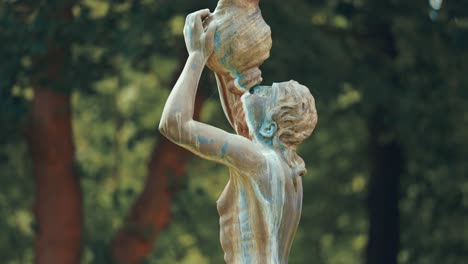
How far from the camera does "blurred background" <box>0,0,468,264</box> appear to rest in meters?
18.4

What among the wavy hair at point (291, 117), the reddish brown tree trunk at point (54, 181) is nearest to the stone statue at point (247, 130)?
the wavy hair at point (291, 117)

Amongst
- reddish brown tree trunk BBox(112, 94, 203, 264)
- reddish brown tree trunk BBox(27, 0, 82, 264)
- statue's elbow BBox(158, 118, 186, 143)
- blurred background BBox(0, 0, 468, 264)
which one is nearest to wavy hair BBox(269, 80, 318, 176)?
statue's elbow BBox(158, 118, 186, 143)

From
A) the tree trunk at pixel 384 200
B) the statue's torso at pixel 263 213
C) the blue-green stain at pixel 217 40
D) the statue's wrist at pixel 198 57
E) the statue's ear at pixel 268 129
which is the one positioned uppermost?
the blue-green stain at pixel 217 40

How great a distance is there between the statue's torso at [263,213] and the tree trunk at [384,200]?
1397 centimetres

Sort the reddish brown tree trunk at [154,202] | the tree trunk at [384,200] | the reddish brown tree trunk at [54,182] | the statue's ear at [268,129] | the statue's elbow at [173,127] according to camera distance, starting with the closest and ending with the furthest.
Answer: the statue's elbow at [173,127] → the statue's ear at [268,129] → the reddish brown tree trunk at [54,182] → the reddish brown tree trunk at [154,202] → the tree trunk at [384,200]

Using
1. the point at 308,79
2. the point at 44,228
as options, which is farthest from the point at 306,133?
the point at 44,228

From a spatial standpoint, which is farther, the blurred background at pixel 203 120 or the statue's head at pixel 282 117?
the blurred background at pixel 203 120

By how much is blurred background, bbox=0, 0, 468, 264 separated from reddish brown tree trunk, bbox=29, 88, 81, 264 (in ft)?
0.07

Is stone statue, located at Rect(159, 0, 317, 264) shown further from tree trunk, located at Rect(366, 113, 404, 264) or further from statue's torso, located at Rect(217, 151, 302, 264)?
tree trunk, located at Rect(366, 113, 404, 264)

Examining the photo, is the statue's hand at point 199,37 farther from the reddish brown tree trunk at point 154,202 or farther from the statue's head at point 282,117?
the reddish brown tree trunk at point 154,202

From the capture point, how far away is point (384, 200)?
21.5 m

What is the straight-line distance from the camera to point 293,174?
746cm

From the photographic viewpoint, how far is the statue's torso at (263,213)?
736 cm

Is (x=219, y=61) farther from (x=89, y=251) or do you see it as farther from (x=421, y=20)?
(x=89, y=251)
